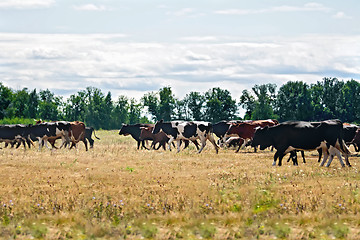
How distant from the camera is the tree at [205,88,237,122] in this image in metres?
128

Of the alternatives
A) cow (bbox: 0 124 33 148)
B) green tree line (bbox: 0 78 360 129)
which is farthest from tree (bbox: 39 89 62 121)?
cow (bbox: 0 124 33 148)

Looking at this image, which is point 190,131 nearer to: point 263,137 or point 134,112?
point 263,137

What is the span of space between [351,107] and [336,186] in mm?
118761

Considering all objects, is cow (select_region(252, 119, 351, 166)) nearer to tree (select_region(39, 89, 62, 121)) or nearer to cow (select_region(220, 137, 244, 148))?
cow (select_region(220, 137, 244, 148))

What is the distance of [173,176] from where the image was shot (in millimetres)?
18969

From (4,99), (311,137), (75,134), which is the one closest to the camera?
(311,137)

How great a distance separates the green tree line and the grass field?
10454 centimetres

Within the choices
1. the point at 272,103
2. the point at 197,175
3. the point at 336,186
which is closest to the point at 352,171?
the point at 336,186

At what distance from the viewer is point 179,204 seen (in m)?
13.1

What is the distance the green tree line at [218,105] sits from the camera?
408 ft

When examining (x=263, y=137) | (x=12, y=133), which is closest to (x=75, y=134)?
(x=12, y=133)

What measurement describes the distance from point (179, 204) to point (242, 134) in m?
24.1

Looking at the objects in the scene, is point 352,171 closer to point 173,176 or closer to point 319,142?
point 319,142

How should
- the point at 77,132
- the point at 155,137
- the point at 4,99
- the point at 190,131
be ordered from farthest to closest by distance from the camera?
1. the point at 4,99
2. the point at 155,137
3. the point at 77,132
4. the point at 190,131
